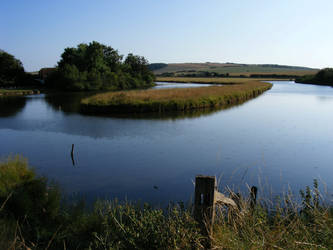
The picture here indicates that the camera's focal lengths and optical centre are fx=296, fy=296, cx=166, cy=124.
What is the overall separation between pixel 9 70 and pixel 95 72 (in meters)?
14.0

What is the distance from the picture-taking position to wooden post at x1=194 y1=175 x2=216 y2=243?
277 cm

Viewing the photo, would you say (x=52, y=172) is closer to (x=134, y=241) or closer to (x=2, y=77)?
(x=134, y=241)

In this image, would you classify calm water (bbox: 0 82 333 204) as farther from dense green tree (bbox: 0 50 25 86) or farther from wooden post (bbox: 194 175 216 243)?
dense green tree (bbox: 0 50 25 86)

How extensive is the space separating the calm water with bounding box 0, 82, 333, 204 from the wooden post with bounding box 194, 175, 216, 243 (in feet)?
5.59

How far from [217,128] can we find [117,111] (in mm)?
8322

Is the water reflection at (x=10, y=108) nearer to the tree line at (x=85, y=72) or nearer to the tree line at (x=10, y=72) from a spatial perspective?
the tree line at (x=85, y=72)

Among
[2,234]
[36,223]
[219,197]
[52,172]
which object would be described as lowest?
[52,172]

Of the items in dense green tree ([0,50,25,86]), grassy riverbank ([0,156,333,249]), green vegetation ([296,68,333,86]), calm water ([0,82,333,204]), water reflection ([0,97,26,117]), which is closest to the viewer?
grassy riverbank ([0,156,333,249])

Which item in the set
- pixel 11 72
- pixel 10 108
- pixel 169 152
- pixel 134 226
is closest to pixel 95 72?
pixel 11 72

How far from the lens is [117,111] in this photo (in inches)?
784

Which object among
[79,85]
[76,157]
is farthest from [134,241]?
[79,85]

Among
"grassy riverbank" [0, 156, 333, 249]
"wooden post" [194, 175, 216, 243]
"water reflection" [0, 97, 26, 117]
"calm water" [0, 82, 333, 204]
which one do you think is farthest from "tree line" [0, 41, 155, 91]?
"wooden post" [194, 175, 216, 243]

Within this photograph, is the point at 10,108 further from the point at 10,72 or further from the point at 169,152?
the point at 10,72

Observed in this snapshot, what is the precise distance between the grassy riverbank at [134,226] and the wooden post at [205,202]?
88mm
